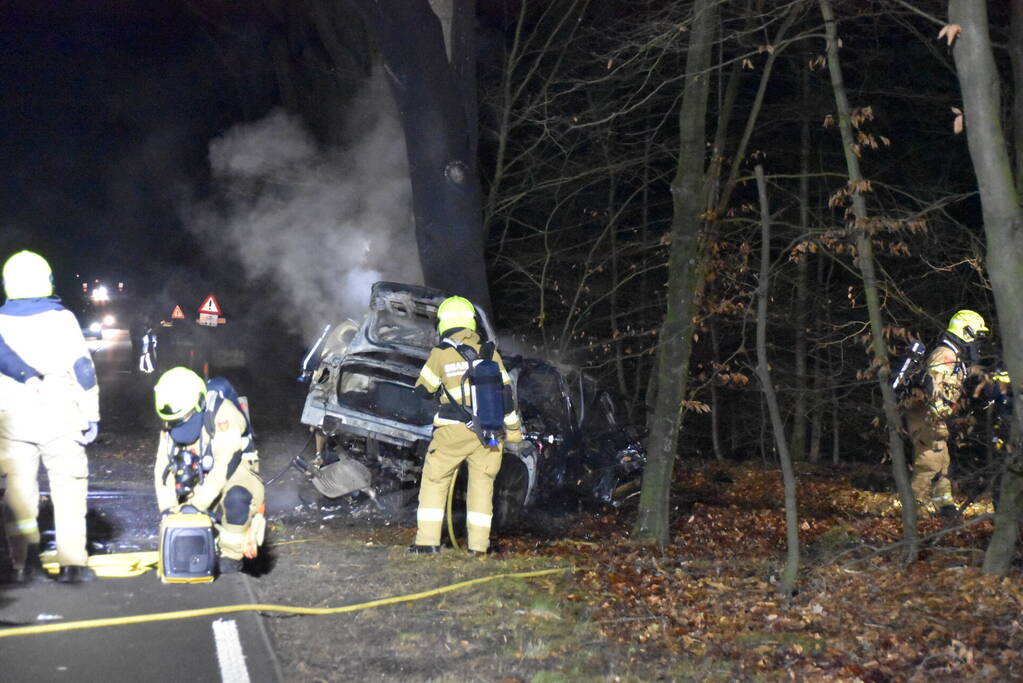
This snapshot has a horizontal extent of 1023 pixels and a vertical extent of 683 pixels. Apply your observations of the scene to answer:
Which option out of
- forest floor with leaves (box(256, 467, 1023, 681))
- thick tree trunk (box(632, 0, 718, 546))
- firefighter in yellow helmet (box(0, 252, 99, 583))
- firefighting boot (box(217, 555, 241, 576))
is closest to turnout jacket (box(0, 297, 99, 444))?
firefighter in yellow helmet (box(0, 252, 99, 583))

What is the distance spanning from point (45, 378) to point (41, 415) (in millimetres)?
229

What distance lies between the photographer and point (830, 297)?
1708cm

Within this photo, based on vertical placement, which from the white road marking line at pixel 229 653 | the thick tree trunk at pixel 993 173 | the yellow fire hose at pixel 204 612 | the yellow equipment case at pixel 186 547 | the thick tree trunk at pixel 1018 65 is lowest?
the white road marking line at pixel 229 653

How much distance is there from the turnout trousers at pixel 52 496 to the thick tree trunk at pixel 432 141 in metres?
5.64

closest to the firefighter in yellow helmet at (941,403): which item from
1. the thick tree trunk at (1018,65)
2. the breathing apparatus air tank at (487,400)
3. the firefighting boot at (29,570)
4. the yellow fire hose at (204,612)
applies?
the thick tree trunk at (1018,65)

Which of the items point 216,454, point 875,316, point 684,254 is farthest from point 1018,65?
point 216,454

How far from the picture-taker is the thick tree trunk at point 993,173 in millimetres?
5750

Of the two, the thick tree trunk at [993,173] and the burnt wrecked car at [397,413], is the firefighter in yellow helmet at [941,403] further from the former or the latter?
the burnt wrecked car at [397,413]

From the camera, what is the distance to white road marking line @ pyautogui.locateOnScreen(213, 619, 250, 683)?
467cm

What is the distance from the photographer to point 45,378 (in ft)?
20.4

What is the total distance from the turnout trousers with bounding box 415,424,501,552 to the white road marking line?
2.25 metres

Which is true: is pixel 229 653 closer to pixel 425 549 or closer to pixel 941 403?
pixel 425 549

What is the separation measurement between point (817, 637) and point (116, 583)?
411 cm

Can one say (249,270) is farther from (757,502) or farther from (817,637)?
(817,637)
